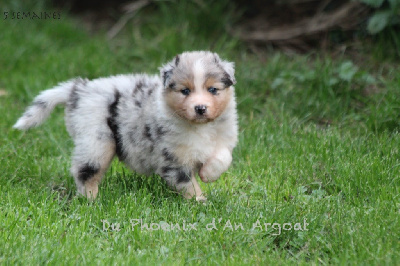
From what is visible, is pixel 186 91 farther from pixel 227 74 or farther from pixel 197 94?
pixel 227 74

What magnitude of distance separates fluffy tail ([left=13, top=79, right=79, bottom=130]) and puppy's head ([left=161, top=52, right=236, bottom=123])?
0.99m

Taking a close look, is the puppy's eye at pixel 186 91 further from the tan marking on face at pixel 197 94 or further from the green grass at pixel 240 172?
the green grass at pixel 240 172

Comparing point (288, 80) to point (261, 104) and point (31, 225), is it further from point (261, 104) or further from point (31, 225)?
point (31, 225)

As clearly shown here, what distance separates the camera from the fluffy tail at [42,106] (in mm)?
5277

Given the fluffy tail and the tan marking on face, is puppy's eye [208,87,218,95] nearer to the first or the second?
the tan marking on face

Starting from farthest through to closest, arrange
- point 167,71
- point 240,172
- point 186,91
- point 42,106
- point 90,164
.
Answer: point 240,172 → point 42,106 → point 90,164 → point 167,71 → point 186,91

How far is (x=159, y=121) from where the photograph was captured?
5.02 m

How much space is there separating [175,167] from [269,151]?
4.38 ft

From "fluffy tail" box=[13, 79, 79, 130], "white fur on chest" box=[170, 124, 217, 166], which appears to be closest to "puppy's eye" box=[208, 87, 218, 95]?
"white fur on chest" box=[170, 124, 217, 166]

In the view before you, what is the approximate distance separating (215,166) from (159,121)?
59 cm

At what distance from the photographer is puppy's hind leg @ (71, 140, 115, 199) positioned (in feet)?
16.9

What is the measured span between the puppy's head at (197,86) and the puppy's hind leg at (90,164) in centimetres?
72

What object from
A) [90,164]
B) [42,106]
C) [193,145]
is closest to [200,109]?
[193,145]

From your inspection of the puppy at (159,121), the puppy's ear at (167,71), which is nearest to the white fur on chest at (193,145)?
the puppy at (159,121)
